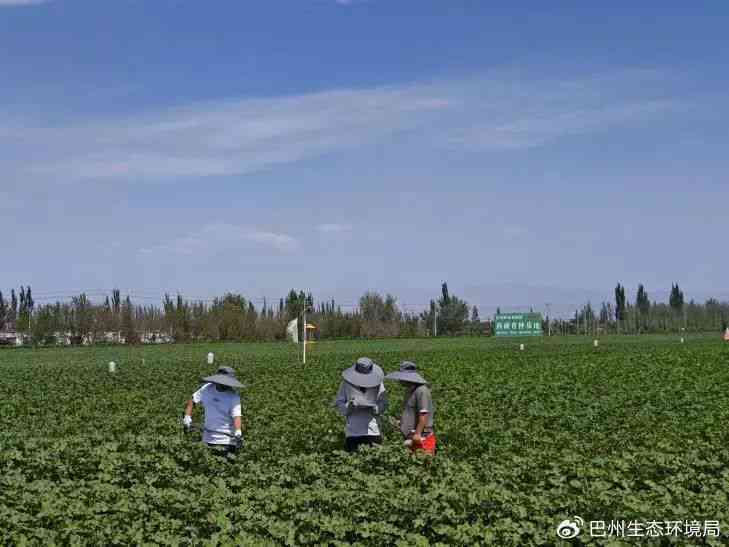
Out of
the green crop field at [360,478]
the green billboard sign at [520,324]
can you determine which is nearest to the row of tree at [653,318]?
the green billboard sign at [520,324]

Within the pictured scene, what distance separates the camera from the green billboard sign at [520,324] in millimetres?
73875

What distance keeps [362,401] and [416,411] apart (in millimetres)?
640

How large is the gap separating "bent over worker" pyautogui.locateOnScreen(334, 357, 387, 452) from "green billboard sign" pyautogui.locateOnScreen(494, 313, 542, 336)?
6247 centimetres

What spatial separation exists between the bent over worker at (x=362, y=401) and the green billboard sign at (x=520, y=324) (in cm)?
6247

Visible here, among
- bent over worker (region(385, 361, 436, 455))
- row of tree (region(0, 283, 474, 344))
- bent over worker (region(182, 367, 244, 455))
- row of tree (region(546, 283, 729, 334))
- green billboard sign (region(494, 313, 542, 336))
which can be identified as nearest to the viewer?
bent over worker (region(385, 361, 436, 455))

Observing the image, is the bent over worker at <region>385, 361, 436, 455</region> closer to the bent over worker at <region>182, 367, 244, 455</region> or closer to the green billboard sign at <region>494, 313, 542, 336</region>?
the bent over worker at <region>182, 367, 244, 455</region>

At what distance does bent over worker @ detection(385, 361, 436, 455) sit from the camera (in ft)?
38.6

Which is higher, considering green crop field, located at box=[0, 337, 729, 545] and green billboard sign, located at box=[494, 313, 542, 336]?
green billboard sign, located at box=[494, 313, 542, 336]

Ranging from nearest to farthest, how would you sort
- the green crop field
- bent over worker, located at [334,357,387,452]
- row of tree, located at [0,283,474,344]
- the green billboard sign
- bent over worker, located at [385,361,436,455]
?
the green crop field → bent over worker, located at [385,361,436,455] → bent over worker, located at [334,357,387,452] → the green billboard sign → row of tree, located at [0,283,474,344]

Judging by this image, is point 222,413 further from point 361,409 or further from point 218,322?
point 218,322

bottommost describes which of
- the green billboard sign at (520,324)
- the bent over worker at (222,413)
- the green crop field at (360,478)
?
the green crop field at (360,478)

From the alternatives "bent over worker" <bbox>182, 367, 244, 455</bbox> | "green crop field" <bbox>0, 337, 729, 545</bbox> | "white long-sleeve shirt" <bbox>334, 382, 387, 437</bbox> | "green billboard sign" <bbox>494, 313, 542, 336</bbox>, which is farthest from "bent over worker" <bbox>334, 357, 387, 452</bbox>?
"green billboard sign" <bbox>494, 313, 542, 336</bbox>

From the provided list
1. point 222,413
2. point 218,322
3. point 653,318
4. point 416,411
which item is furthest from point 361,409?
point 653,318

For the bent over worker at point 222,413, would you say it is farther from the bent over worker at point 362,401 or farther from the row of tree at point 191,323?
the row of tree at point 191,323
